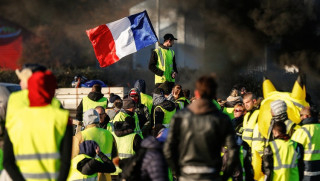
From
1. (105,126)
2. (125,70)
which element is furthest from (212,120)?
(125,70)

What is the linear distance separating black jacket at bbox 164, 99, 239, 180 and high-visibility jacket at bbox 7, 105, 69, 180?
1077 mm

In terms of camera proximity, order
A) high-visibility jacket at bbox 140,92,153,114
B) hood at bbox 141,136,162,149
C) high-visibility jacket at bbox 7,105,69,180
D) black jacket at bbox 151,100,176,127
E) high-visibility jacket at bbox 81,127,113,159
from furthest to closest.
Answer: high-visibility jacket at bbox 140,92,153,114 < black jacket at bbox 151,100,176,127 < high-visibility jacket at bbox 81,127,113,159 < hood at bbox 141,136,162,149 < high-visibility jacket at bbox 7,105,69,180

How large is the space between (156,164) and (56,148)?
1.01m

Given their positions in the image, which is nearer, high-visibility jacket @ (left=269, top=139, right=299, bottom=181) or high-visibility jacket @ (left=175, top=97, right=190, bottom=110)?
high-visibility jacket @ (left=269, top=139, right=299, bottom=181)

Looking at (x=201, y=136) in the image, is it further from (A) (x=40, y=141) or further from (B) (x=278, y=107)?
(B) (x=278, y=107)

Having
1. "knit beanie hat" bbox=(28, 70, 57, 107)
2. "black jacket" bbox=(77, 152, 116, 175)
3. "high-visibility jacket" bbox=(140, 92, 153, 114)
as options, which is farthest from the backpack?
"high-visibility jacket" bbox=(140, 92, 153, 114)

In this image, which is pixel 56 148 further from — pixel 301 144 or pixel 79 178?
pixel 301 144

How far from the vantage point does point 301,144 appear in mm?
8016

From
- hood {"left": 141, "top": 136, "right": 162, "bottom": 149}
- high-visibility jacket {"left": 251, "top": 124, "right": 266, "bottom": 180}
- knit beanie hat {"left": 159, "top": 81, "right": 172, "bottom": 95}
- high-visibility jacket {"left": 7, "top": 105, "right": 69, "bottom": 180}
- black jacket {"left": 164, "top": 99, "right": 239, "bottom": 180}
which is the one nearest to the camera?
high-visibility jacket {"left": 7, "top": 105, "right": 69, "bottom": 180}

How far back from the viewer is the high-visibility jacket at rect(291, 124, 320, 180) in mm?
8539

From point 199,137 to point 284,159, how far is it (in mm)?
2240

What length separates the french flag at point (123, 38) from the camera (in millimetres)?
13086

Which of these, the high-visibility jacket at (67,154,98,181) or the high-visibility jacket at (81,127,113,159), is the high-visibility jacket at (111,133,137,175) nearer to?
the high-visibility jacket at (81,127,113,159)

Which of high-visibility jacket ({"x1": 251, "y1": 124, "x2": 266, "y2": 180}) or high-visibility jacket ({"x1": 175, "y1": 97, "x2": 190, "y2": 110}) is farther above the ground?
high-visibility jacket ({"x1": 175, "y1": 97, "x2": 190, "y2": 110})
